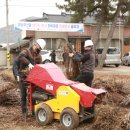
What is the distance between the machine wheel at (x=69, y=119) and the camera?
25.5ft

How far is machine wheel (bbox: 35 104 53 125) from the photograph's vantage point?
821 cm

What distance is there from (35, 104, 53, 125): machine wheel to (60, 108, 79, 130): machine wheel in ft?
1.09

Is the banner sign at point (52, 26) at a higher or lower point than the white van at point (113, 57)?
higher

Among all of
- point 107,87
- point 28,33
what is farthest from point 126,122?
point 28,33

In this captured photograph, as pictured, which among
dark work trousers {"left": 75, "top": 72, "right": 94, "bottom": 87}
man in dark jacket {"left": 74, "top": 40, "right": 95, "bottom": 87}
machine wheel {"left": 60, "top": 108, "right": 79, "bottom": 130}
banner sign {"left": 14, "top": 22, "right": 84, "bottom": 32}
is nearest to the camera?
machine wheel {"left": 60, "top": 108, "right": 79, "bottom": 130}

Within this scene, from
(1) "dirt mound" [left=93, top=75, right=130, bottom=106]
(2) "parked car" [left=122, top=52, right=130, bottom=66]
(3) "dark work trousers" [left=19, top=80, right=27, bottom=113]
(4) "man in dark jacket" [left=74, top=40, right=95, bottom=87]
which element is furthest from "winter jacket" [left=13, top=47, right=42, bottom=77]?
(2) "parked car" [left=122, top=52, right=130, bottom=66]

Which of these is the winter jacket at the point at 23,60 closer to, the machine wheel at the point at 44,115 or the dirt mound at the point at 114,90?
the machine wheel at the point at 44,115

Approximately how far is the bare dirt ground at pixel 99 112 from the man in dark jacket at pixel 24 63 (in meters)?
0.51

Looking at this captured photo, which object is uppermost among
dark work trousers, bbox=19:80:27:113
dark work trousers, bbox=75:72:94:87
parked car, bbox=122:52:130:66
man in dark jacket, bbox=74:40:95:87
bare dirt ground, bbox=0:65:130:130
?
man in dark jacket, bbox=74:40:95:87

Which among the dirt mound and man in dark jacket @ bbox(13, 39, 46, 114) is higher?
man in dark jacket @ bbox(13, 39, 46, 114)

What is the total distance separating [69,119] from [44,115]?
0.64 meters

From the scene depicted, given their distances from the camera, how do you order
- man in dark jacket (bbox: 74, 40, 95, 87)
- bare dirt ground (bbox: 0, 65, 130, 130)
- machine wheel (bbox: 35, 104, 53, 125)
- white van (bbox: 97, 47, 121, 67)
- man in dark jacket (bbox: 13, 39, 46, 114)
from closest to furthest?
1. bare dirt ground (bbox: 0, 65, 130, 130)
2. machine wheel (bbox: 35, 104, 53, 125)
3. man in dark jacket (bbox: 13, 39, 46, 114)
4. man in dark jacket (bbox: 74, 40, 95, 87)
5. white van (bbox: 97, 47, 121, 67)

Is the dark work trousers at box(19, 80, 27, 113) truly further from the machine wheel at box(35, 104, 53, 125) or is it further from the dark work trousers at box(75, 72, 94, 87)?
the dark work trousers at box(75, 72, 94, 87)

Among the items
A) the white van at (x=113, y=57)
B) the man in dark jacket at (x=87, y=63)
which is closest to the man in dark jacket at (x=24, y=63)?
the man in dark jacket at (x=87, y=63)
